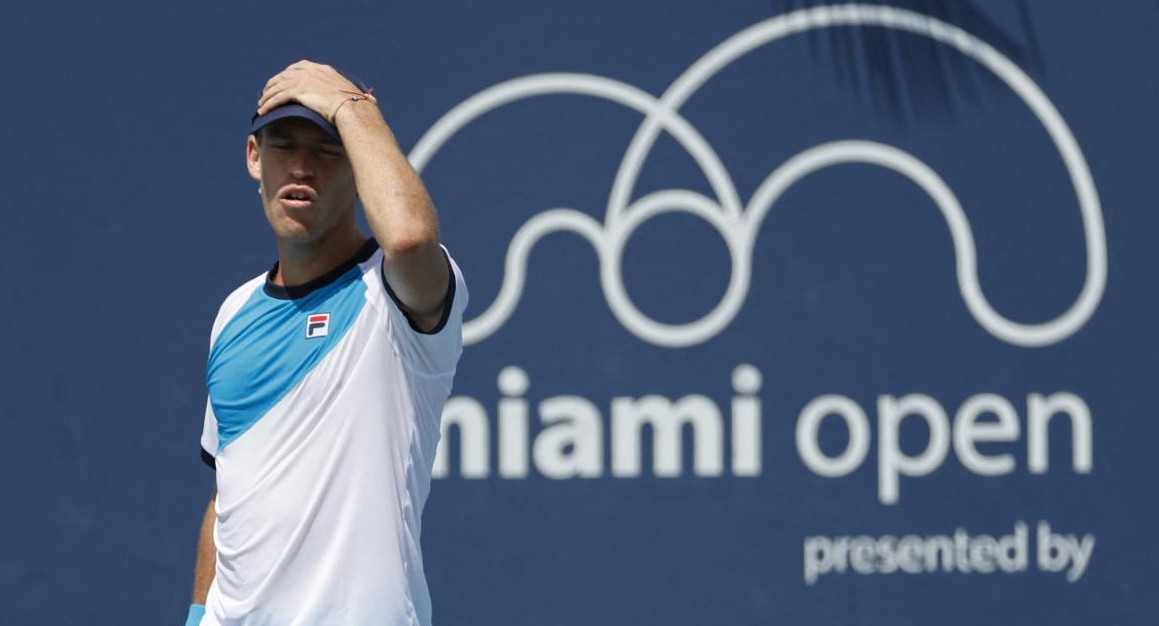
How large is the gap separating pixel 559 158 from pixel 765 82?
0.64 m

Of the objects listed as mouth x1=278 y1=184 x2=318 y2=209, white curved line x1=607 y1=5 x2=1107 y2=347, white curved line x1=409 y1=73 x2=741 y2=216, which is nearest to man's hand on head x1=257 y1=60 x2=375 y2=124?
mouth x1=278 y1=184 x2=318 y2=209

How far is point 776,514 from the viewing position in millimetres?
4574

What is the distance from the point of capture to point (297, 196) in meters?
2.43

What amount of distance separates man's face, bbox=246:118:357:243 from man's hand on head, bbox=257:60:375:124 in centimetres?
A: 4

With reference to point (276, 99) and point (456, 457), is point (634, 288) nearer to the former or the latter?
point (456, 457)

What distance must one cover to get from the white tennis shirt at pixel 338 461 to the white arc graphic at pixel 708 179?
2130mm

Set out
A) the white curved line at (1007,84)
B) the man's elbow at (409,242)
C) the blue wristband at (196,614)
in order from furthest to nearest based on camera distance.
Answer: the white curved line at (1007,84)
the blue wristband at (196,614)
the man's elbow at (409,242)

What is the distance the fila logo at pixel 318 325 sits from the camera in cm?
238

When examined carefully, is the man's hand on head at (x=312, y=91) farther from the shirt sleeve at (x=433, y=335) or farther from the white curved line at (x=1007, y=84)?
the white curved line at (x=1007, y=84)

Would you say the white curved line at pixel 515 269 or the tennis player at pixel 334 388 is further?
the white curved line at pixel 515 269

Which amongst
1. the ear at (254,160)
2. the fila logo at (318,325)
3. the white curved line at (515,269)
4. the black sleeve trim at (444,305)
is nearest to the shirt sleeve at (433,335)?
the black sleeve trim at (444,305)

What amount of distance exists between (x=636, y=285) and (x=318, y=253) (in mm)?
2186

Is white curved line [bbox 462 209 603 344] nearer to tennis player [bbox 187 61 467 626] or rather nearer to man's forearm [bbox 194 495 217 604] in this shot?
man's forearm [bbox 194 495 217 604]

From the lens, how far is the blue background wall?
446 cm
